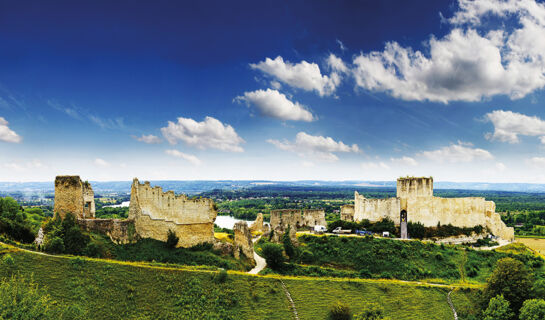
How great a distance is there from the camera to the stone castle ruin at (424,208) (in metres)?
48.8

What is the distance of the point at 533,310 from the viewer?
86.0 ft

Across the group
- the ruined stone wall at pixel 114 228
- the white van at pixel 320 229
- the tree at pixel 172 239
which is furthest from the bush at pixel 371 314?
the ruined stone wall at pixel 114 228

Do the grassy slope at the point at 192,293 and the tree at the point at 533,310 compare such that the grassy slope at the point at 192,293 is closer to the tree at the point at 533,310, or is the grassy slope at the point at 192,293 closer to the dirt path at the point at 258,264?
the dirt path at the point at 258,264

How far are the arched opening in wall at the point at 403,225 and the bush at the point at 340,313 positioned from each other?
2356cm

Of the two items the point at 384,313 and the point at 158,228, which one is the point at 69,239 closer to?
the point at 158,228

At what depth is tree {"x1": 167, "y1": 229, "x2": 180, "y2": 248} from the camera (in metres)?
33.3

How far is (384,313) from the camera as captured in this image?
28.2 m

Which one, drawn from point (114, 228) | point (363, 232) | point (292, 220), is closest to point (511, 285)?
point (363, 232)

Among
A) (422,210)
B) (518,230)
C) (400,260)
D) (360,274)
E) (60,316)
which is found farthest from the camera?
(518,230)

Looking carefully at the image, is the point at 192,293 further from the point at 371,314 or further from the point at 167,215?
the point at 371,314

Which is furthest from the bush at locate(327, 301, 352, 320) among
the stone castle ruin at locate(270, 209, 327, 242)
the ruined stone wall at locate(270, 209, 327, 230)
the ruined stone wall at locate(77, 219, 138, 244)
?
the ruined stone wall at locate(77, 219, 138, 244)

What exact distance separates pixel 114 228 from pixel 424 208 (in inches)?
1574

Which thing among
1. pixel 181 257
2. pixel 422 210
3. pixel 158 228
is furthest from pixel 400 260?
pixel 158 228

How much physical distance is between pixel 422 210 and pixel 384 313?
24.4 meters
